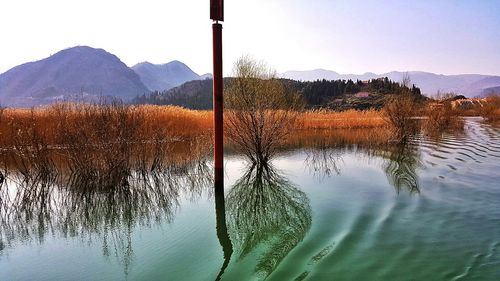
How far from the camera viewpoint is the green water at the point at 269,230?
4465mm

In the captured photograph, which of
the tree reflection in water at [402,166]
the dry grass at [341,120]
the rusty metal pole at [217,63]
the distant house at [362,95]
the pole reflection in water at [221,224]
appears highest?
the distant house at [362,95]

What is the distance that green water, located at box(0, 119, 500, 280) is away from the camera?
4.46 m

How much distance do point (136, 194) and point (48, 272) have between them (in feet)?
12.7

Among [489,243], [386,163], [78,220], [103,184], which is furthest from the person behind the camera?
[386,163]

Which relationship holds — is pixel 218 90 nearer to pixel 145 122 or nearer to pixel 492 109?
pixel 145 122

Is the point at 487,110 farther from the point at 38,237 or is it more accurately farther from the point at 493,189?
the point at 38,237

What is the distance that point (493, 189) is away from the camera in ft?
27.7

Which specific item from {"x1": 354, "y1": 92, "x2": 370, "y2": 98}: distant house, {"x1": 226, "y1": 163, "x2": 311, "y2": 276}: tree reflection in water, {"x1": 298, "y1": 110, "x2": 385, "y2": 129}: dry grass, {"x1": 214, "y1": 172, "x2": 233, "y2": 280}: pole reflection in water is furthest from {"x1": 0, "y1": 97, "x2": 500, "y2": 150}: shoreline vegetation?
{"x1": 354, "y1": 92, "x2": 370, "y2": 98}: distant house

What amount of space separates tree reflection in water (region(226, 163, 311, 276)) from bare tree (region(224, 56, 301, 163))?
240 cm

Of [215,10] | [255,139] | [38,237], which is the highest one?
[215,10]

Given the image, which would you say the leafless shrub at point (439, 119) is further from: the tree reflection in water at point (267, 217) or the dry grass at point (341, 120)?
the tree reflection in water at point (267, 217)

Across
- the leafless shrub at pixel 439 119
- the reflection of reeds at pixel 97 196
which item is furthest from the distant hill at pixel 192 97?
the reflection of reeds at pixel 97 196

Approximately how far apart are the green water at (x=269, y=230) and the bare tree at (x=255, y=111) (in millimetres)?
2265

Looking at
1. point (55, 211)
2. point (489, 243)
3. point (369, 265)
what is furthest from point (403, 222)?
point (55, 211)
